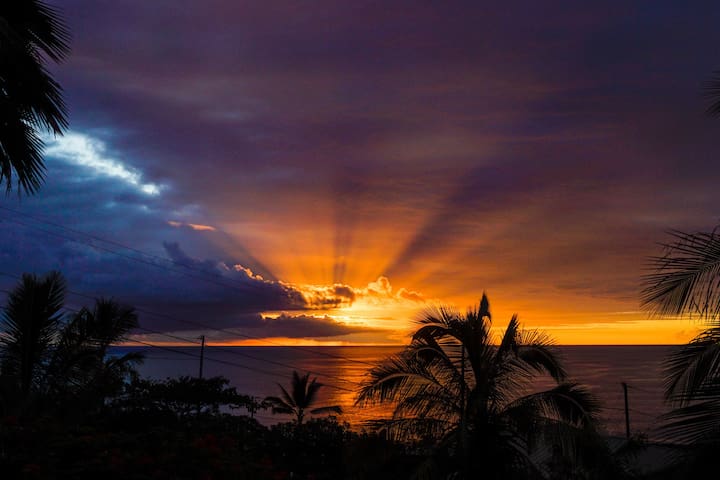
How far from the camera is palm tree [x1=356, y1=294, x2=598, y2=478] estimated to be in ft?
41.3

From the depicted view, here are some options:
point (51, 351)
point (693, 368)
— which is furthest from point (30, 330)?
point (693, 368)

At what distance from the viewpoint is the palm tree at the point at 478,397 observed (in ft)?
41.3

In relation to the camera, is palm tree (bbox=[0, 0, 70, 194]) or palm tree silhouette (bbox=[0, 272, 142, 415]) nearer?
palm tree (bbox=[0, 0, 70, 194])

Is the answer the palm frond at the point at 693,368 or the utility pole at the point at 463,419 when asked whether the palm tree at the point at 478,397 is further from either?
the palm frond at the point at 693,368

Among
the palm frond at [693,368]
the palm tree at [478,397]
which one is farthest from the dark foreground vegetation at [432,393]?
the palm frond at [693,368]

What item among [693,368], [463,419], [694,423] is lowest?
[463,419]

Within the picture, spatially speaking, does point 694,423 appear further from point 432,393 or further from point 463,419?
point 432,393

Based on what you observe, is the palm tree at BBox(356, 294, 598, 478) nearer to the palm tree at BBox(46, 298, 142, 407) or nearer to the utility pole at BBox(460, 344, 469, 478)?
the utility pole at BBox(460, 344, 469, 478)

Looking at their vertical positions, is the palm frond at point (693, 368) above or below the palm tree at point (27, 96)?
below

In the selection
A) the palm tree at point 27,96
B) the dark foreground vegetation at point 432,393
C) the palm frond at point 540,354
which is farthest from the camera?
the palm frond at point 540,354

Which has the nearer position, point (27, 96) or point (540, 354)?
point (27, 96)

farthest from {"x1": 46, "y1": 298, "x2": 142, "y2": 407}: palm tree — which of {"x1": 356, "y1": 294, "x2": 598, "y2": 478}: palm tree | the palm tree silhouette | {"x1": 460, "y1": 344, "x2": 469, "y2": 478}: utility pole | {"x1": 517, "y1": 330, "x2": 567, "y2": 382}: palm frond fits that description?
{"x1": 517, "y1": 330, "x2": 567, "y2": 382}: palm frond

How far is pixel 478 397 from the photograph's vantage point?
43.3 ft

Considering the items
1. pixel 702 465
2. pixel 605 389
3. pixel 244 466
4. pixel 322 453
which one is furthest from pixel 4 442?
pixel 605 389
